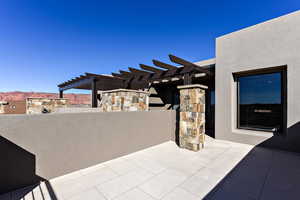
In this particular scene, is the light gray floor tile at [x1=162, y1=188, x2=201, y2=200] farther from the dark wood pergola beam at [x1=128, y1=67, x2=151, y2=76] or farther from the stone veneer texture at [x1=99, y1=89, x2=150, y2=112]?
the dark wood pergola beam at [x1=128, y1=67, x2=151, y2=76]

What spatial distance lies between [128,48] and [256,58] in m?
8.06

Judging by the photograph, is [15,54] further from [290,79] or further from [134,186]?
[290,79]

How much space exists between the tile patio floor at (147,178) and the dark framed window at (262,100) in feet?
5.51

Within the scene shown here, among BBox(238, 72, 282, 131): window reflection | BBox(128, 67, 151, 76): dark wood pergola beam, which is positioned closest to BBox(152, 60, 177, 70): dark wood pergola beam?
BBox(128, 67, 151, 76): dark wood pergola beam

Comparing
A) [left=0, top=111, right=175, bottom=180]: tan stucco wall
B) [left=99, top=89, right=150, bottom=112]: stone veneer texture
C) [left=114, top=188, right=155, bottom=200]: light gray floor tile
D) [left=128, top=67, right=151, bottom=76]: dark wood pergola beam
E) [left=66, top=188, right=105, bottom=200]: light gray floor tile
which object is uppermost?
[left=128, top=67, right=151, bottom=76]: dark wood pergola beam

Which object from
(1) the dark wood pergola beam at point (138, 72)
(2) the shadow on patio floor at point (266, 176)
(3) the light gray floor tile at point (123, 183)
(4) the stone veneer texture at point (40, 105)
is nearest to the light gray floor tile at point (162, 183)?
(3) the light gray floor tile at point (123, 183)

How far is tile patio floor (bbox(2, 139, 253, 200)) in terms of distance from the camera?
6.13 feet

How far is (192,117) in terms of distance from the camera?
381 centimetres

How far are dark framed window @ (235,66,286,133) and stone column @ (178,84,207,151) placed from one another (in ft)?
6.62

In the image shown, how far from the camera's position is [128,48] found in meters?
9.76

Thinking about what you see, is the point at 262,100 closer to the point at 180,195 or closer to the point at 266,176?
the point at 266,176

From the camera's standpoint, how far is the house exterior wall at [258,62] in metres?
3.62

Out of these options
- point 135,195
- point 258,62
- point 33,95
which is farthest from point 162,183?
point 33,95

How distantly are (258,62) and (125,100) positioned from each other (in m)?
4.91
